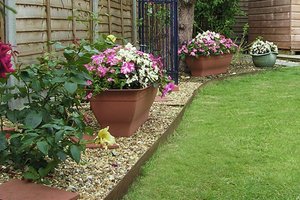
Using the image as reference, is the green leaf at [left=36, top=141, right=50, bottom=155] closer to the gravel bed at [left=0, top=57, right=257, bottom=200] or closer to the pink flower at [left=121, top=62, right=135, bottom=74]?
the gravel bed at [left=0, top=57, right=257, bottom=200]

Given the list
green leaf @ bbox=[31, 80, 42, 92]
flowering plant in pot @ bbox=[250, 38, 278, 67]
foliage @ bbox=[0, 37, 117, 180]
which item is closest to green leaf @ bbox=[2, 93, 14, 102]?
foliage @ bbox=[0, 37, 117, 180]

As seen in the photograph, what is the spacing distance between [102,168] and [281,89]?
491 cm

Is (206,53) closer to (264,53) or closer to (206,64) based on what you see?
(206,64)

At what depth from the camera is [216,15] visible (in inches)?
579

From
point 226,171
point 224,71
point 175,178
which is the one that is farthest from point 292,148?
point 224,71

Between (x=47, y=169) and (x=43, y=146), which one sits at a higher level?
(x=43, y=146)

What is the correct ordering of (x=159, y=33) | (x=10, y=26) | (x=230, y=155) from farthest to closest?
1. (x=159, y=33)
2. (x=10, y=26)
3. (x=230, y=155)

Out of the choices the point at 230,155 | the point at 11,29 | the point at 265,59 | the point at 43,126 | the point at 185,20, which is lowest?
the point at 230,155

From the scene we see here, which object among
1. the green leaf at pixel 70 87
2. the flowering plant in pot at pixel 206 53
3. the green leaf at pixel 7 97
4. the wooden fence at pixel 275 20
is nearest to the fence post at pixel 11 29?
the green leaf at pixel 7 97

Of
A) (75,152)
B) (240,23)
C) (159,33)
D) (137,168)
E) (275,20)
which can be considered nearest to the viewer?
(75,152)

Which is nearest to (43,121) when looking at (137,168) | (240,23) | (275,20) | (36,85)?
(36,85)

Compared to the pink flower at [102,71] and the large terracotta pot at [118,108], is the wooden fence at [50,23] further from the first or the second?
the large terracotta pot at [118,108]

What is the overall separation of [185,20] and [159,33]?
1.45 m

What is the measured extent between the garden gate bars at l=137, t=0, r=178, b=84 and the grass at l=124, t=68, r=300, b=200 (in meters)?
1.45
